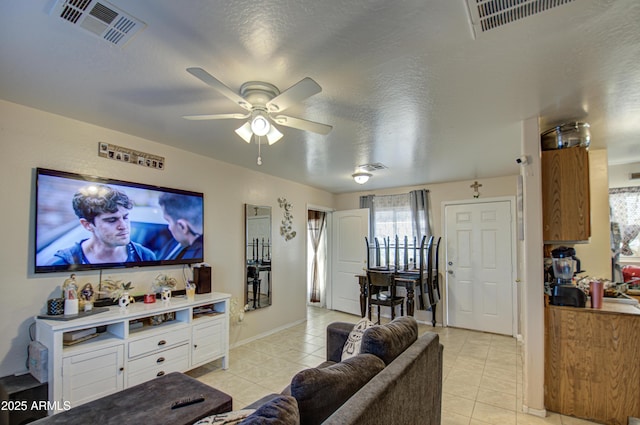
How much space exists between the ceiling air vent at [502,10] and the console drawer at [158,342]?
3.11 meters

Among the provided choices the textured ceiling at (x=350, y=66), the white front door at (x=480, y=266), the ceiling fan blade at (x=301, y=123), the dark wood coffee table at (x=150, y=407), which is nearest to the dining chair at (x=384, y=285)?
the white front door at (x=480, y=266)

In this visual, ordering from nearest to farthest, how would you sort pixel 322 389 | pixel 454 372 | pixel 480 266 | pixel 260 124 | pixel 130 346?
pixel 322 389
pixel 260 124
pixel 130 346
pixel 454 372
pixel 480 266

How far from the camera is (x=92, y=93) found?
209 cm

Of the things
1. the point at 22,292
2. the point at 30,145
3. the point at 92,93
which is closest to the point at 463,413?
the point at 22,292

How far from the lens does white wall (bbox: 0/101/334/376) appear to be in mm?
2211

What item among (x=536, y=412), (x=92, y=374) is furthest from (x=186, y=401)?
(x=536, y=412)

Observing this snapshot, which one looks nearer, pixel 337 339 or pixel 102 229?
pixel 337 339

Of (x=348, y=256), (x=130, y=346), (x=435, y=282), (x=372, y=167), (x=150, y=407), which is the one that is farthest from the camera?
(x=348, y=256)

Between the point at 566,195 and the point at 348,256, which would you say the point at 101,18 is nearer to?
the point at 566,195

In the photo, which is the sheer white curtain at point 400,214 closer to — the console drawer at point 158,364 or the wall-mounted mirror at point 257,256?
the wall-mounted mirror at point 257,256

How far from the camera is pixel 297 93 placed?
66.1 inches

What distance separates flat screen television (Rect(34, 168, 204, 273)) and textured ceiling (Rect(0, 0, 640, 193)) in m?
0.57

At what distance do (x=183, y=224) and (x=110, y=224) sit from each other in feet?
2.30

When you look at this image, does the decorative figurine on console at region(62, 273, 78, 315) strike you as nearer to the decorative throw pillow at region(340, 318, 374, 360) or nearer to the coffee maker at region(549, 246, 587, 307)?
the decorative throw pillow at region(340, 318, 374, 360)
